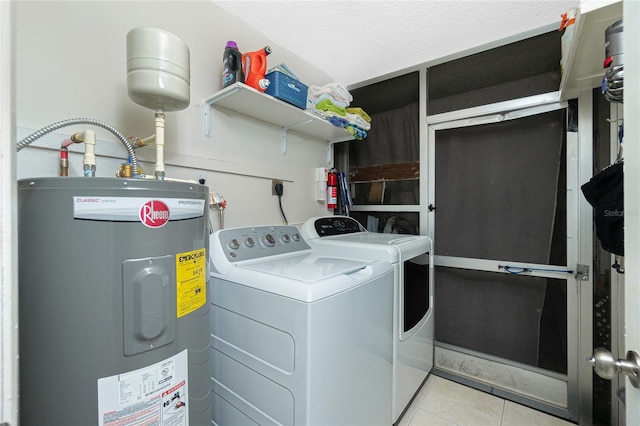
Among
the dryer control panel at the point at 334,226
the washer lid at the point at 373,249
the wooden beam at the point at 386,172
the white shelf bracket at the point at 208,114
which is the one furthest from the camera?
the wooden beam at the point at 386,172

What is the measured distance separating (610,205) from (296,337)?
4.66 ft

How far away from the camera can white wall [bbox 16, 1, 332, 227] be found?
3.49 ft

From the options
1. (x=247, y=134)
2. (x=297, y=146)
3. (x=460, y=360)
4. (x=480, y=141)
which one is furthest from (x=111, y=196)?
(x=460, y=360)

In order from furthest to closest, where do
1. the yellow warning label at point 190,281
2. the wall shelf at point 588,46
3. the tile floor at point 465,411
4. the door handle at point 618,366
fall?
the tile floor at point 465,411
the wall shelf at point 588,46
the yellow warning label at point 190,281
the door handle at point 618,366

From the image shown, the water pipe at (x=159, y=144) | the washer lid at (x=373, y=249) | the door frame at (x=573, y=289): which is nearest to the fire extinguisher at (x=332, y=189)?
the washer lid at (x=373, y=249)

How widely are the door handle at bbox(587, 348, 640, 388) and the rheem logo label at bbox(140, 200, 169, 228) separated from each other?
112 centimetres

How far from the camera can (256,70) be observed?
5.05 feet

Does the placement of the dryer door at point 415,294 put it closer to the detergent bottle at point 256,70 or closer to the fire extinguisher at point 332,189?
the fire extinguisher at point 332,189

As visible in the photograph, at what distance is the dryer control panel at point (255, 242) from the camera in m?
1.32

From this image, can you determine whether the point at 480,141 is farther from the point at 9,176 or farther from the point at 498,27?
the point at 9,176

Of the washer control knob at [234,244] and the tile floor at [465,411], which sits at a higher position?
the washer control knob at [234,244]

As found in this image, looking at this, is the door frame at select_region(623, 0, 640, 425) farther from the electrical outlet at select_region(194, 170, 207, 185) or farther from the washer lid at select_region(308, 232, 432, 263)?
the electrical outlet at select_region(194, 170, 207, 185)

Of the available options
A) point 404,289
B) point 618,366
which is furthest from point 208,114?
point 618,366

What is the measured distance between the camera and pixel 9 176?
0.40m
